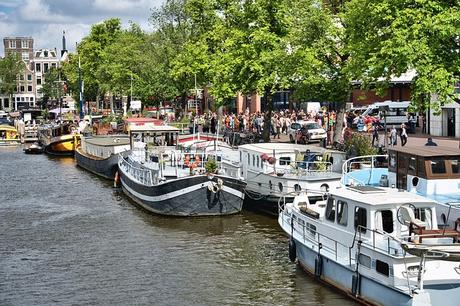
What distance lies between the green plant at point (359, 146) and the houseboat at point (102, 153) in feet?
59.0

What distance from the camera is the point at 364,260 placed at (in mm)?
22656

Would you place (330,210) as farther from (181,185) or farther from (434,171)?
(181,185)

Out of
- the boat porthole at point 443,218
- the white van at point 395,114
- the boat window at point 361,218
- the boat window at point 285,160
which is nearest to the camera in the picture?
the boat window at point 361,218

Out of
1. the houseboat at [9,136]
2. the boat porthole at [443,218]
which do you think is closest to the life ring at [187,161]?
the boat porthole at [443,218]

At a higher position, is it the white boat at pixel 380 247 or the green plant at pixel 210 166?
the green plant at pixel 210 166

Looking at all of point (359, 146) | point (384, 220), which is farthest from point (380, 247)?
point (359, 146)

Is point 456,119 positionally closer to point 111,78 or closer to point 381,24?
point 381,24

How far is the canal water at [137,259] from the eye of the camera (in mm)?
25006

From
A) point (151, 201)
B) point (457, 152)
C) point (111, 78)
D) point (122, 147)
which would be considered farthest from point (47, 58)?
point (457, 152)

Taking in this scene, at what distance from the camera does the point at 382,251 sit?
70.8 ft

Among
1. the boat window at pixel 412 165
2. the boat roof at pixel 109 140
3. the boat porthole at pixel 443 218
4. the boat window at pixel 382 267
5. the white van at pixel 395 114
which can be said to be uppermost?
the white van at pixel 395 114

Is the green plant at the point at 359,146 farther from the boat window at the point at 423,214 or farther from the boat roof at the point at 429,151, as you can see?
the boat window at the point at 423,214

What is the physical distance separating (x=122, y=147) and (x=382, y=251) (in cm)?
3706

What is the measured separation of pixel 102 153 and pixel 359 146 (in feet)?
78.7
